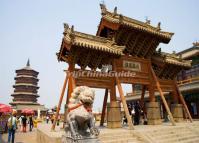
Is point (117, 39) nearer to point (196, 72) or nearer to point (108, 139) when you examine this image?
point (108, 139)

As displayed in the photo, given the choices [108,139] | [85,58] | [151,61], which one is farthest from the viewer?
[151,61]

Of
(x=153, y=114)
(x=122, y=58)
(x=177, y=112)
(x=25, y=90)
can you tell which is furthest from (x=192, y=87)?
(x=25, y=90)

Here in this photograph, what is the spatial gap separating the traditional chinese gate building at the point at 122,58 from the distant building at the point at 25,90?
35.4 m

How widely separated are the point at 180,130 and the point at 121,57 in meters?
5.34

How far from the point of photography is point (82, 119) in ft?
18.6

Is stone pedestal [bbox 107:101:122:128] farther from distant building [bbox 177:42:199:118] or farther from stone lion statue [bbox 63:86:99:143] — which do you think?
distant building [bbox 177:42:199:118]

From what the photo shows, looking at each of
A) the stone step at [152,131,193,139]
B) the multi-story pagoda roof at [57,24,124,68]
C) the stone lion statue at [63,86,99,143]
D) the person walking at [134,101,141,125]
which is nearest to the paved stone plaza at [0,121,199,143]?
the stone step at [152,131,193,139]

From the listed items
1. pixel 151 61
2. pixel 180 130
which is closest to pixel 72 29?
pixel 151 61

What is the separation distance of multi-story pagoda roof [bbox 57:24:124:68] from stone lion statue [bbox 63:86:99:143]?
4.94 meters

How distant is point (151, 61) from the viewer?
14.8m

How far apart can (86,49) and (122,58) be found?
2881 millimetres

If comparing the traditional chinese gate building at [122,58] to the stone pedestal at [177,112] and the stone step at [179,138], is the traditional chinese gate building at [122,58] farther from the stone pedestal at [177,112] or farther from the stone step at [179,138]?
the stone step at [179,138]

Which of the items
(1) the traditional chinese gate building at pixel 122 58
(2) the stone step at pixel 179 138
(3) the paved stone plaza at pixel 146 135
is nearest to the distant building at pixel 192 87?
(1) the traditional chinese gate building at pixel 122 58

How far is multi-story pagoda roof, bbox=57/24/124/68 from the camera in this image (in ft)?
35.3
